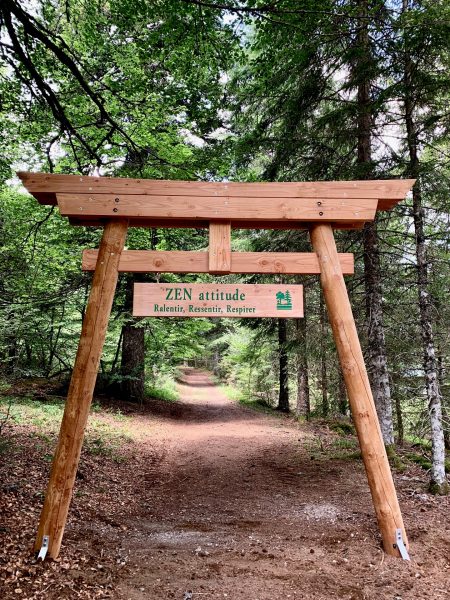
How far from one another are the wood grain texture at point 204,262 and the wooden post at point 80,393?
0.15 meters

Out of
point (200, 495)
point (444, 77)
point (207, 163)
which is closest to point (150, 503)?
point (200, 495)

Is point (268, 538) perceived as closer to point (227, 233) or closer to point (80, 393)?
point (80, 393)

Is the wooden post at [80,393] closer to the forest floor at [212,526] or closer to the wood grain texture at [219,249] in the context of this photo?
the forest floor at [212,526]

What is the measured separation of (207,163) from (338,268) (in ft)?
16.3

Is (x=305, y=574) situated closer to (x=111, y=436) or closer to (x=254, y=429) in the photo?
(x=111, y=436)

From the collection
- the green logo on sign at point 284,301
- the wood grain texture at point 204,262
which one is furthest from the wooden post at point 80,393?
the green logo on sign at point 284,301

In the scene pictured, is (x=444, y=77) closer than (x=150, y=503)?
No

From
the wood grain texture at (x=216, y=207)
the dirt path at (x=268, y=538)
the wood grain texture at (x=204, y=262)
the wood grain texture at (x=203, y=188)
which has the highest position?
the wood grain texture at (x=203, y=188)

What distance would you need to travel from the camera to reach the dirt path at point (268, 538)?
3365 mm

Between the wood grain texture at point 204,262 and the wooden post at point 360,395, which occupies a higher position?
the wood grain texture at point 204,262

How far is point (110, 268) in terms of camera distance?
13.9ft

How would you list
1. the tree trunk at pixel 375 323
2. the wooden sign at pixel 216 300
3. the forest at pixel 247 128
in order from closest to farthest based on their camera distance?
1. the wooden sign at pixel 216 300
2. the forest at pixel 247 128
3. the tree trunk at pixel 375 323

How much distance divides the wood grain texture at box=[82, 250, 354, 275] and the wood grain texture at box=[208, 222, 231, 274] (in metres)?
0.07

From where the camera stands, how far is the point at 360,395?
4.11 metres
